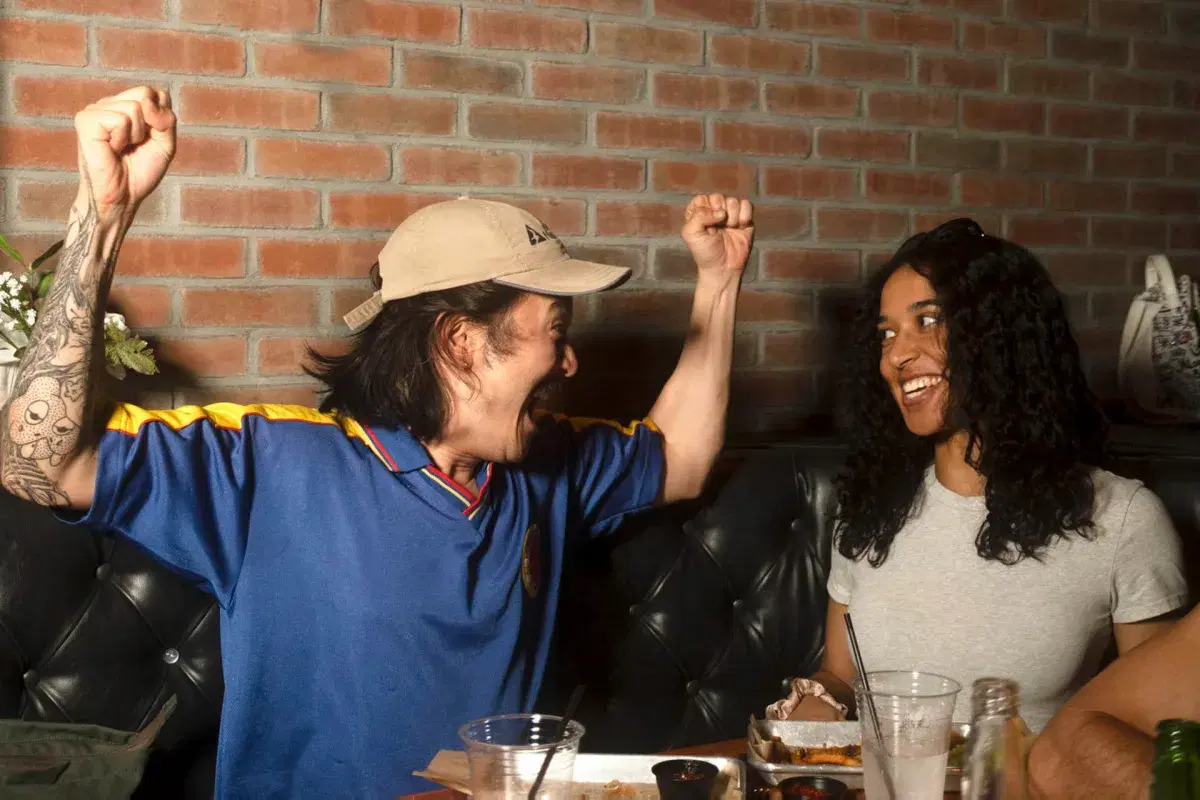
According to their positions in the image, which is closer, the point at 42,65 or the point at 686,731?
the point at 42,65

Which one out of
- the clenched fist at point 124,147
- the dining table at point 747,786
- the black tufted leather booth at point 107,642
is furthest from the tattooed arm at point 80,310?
the dining table at point 747,786

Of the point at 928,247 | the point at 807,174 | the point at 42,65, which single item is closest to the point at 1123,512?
the point at 928,247

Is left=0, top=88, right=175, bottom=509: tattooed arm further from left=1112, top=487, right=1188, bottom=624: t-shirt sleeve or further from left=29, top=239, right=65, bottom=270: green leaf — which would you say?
left=1112, top=487, right=1188, bottom=624: t-shirt sleeve

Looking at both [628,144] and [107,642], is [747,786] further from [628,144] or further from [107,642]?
[628,144]

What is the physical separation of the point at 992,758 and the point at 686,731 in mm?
1114

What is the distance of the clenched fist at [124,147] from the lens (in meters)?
1.38

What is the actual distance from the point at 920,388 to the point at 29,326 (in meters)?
1.36

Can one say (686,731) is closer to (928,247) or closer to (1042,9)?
(928,247)

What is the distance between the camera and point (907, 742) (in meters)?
1.11

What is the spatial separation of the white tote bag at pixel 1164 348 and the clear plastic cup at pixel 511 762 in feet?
6.42

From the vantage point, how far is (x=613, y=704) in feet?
6.88

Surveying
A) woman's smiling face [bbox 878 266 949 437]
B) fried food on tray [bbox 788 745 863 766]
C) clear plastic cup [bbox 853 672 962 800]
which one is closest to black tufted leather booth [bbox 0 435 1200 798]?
woman's smiling face [bbox 878 266 949 437]

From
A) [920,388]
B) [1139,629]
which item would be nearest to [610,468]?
[920,388]

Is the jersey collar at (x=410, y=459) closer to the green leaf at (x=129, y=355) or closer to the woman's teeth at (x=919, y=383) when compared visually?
the green leaf at (x=129, y=355)
